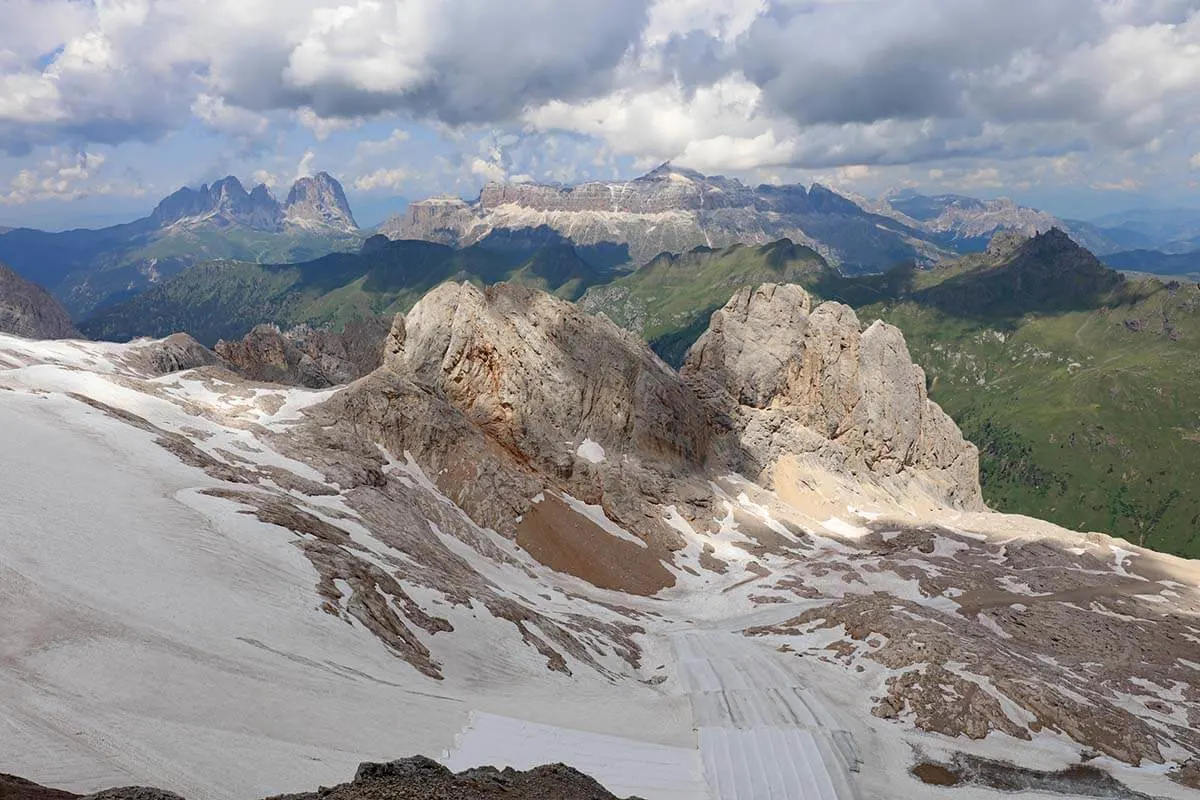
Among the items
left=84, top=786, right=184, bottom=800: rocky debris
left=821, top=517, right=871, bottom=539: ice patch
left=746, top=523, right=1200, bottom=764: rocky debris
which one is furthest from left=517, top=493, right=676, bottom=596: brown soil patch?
left=84, top=786, right=184, bottom=800: rocky debris

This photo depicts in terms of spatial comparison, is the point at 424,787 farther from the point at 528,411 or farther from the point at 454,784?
the point at 528,411

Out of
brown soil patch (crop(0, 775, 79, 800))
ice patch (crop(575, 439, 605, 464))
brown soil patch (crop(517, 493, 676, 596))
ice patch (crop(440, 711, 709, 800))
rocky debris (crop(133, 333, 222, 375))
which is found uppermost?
rocky debris (crop(133, 333, 222, 375))

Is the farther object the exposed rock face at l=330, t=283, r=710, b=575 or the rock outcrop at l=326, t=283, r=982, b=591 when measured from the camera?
the rock outcrop at l=326, t=283, r=982, b=591

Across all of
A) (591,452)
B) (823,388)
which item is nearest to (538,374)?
(591,452)

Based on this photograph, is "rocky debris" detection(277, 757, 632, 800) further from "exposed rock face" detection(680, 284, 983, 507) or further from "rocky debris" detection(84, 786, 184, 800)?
"exposed rock face" detection(680, 284, 983, 507)

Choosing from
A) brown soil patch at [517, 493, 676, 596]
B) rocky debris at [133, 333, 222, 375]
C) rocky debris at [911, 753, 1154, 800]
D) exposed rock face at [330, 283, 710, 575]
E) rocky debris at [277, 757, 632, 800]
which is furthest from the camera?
rocky debris at [133, 333, 222, 375]

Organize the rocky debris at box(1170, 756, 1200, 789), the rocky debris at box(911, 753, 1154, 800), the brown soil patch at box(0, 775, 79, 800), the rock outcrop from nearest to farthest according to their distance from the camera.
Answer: the brown soil patch at box(0, 775, 79, 800) < the rocky debris at box(911, 753, 1154, 800) < the rocky debris at box(1170, 756, 1200, 789) < the rock outcrop

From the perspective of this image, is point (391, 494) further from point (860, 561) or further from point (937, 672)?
point (860, 561)

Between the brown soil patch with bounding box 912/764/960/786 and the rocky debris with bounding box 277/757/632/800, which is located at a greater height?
the rocky debris with bounding box 277/757/632/800
